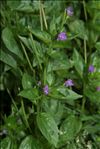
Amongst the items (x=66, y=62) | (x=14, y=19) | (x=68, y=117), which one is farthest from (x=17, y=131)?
(x=14, y=19)

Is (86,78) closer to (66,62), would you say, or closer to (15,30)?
Result: (66,62)

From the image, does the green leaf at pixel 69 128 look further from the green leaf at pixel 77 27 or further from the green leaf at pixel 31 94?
the green leaf at pixel 77 27

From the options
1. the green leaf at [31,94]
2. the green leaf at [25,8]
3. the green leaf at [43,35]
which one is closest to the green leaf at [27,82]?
the green leaf at [31,94]

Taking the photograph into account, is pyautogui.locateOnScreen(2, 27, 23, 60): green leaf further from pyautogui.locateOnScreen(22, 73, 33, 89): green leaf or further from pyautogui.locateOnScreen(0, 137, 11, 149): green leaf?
pyautogui.locateOnScreen(0, 137, 11, 149): green leaf

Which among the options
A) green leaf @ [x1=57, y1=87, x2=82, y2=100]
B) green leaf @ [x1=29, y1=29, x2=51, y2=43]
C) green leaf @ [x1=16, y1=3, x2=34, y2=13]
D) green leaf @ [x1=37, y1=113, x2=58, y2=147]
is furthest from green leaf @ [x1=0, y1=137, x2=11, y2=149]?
green leaf @ [x1=16, y1=3, x2=34, y2=13]

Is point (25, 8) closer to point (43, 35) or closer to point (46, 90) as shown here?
point (43, 35)

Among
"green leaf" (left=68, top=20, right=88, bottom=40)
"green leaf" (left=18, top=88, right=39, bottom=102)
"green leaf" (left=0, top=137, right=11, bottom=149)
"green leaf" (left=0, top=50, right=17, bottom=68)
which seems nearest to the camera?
"green leaf" (left=18, top=88, right=39, bottom=102)
